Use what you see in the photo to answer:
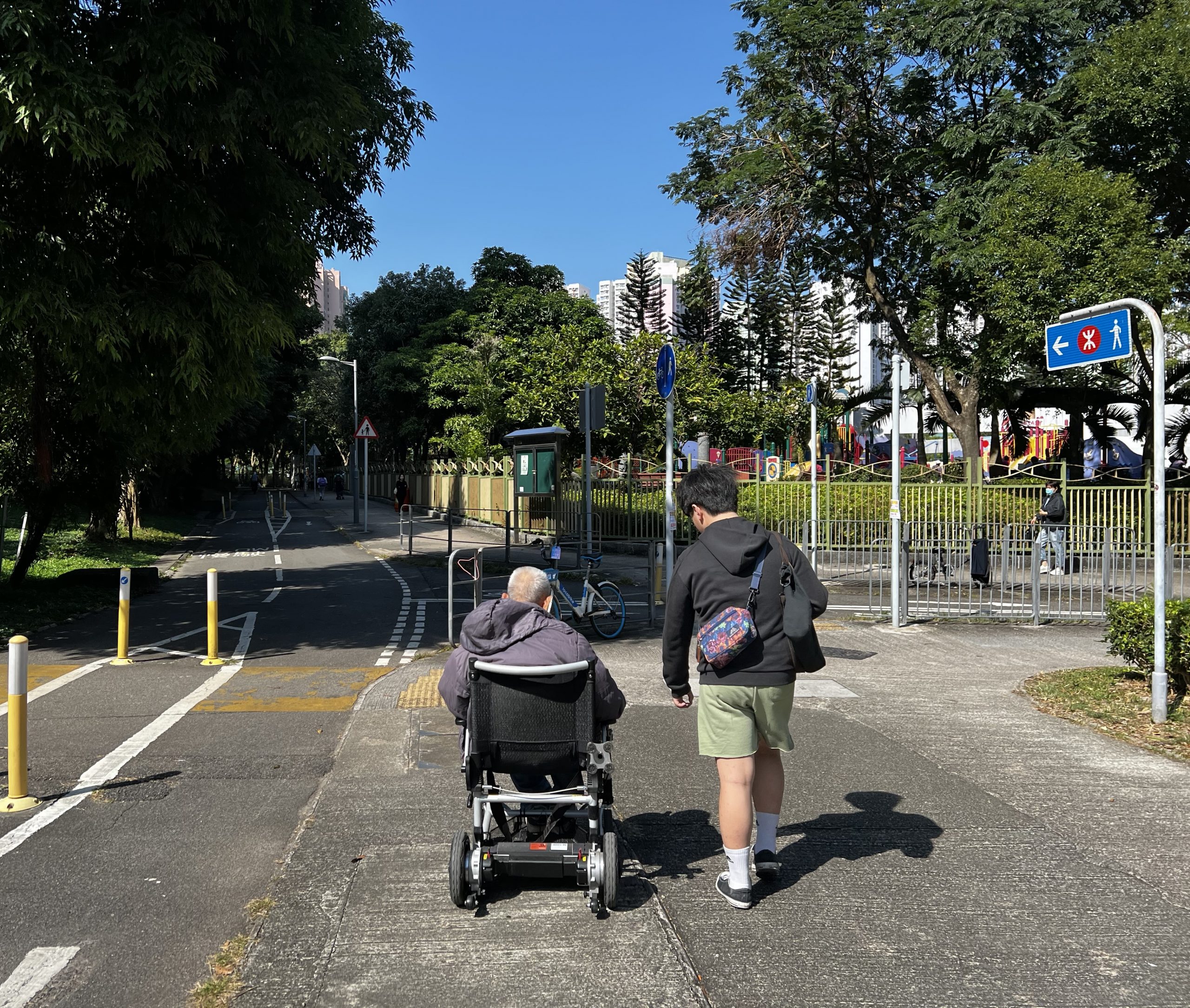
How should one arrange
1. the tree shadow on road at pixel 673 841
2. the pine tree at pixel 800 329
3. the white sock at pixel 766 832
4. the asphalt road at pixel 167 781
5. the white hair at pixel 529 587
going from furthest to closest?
the pine tree at pixel 800 329
the tree shadow on road at pixel 673 841
the white sock at pixel 766 832
the white hair at pixel 529 587
the asphalt road at pixel 167 781

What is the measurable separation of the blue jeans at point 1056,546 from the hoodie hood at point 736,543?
31.9 feet

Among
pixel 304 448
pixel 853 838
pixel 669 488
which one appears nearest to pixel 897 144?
pixel 669 488

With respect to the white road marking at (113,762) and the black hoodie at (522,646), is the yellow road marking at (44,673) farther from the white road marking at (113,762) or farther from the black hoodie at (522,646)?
the black hoodie at (522,646)

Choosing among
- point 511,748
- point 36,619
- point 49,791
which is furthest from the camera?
point 36,619

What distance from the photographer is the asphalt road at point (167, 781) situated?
12.6 ft

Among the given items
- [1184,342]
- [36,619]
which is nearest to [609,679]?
[36,619]

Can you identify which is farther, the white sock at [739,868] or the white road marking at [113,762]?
the white road marking at [113,762]

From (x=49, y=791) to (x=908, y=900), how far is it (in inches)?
178

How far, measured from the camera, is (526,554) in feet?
70.9

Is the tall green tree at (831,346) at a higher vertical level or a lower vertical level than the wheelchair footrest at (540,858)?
higher

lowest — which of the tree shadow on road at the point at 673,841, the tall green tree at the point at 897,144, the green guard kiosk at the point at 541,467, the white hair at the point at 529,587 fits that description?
the tree shadow on road at the point at 673,841

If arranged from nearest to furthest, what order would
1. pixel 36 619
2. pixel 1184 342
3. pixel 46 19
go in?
pixel 46 19 < pixel 36 619 < pixel 1184 342

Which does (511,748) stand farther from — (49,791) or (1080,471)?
(1080,471)

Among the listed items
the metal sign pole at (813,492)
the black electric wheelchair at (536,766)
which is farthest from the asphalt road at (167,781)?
the metal sign pole at (813,492)
